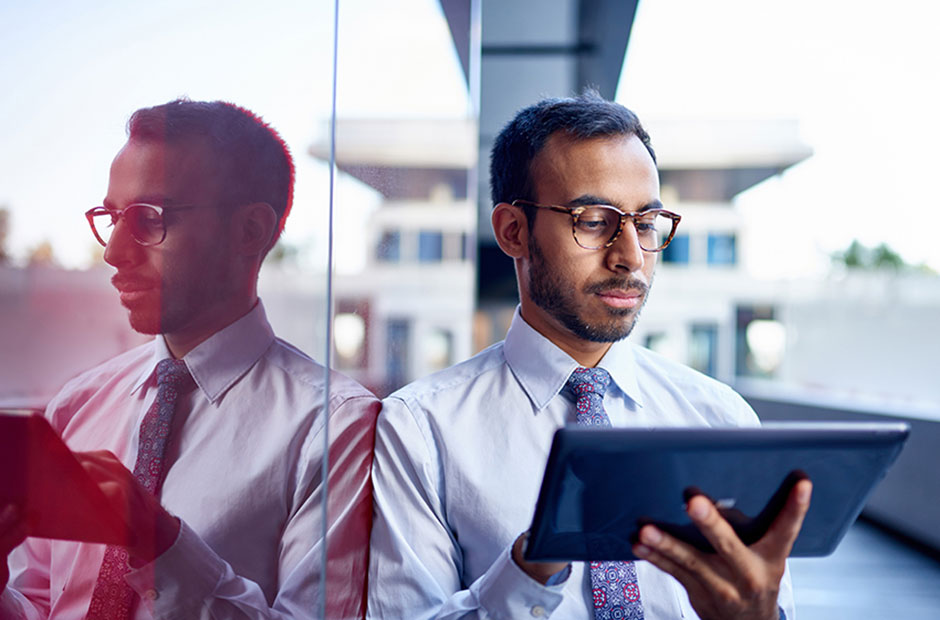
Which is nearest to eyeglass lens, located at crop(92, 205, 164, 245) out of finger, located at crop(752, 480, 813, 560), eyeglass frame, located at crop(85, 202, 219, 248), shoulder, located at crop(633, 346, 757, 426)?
eyeglass frame, located at crop(85, 202, 219, 248)

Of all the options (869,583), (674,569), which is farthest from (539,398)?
(869,583)

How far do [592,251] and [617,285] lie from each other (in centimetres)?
8

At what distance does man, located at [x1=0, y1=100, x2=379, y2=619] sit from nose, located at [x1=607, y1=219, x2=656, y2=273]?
637 mm

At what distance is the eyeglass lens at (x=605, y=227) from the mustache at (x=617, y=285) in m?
0.06

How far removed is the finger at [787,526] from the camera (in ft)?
2.56

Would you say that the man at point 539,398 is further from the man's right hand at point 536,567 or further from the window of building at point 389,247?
the window of building at point 389,247

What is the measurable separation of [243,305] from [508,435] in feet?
2.22

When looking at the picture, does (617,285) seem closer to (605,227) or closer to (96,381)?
(605,227)

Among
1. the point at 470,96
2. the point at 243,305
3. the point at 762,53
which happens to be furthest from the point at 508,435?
the point at 762,53

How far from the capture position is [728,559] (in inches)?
32.3

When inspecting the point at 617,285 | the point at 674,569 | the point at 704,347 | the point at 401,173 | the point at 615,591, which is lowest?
the point at 704,347

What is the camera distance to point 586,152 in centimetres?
127

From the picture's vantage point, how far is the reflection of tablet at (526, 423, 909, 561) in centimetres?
73

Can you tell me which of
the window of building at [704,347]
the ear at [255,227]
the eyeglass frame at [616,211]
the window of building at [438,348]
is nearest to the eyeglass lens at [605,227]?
the eyeglass frame at [616,211]
